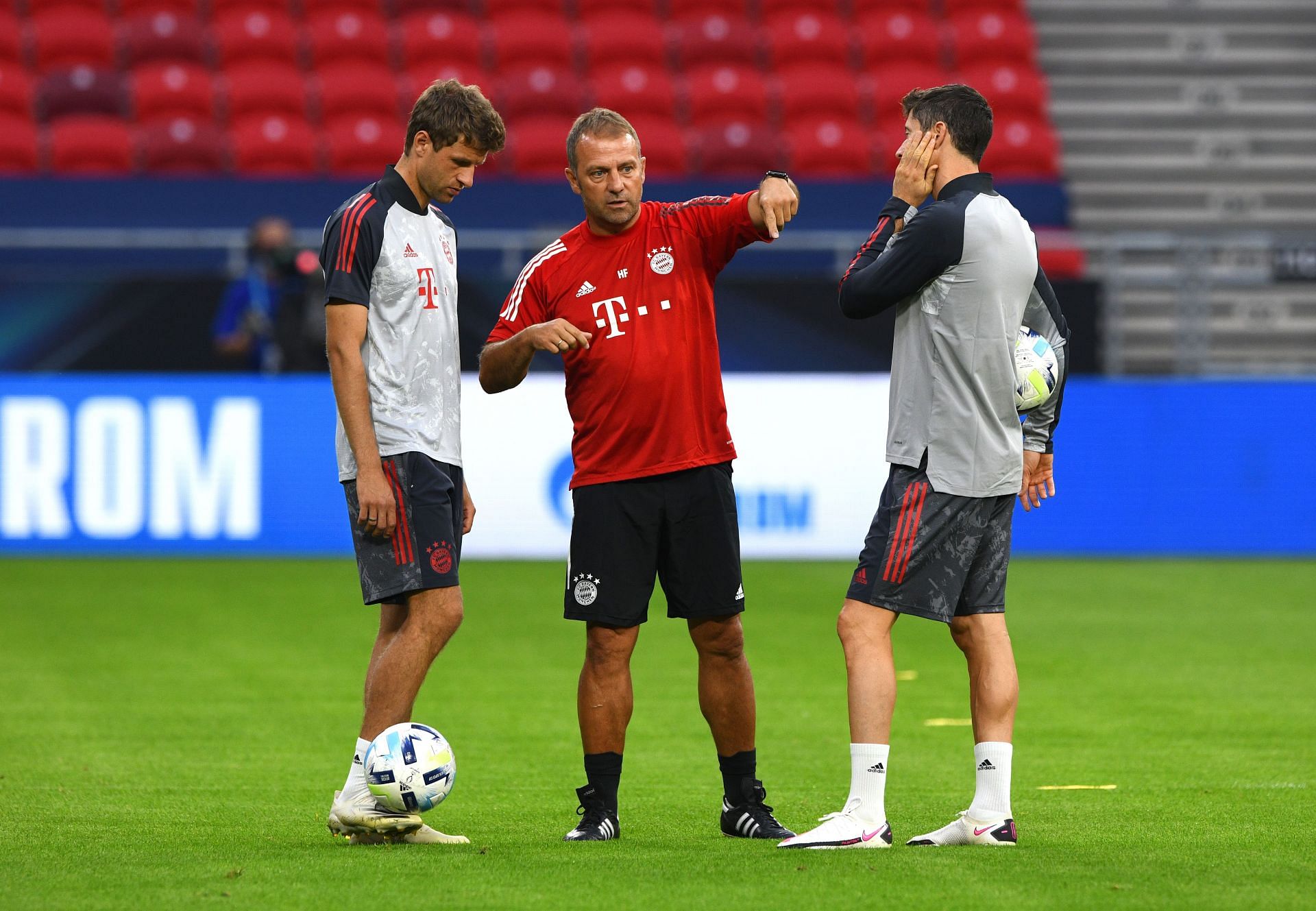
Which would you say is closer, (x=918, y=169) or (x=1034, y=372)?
(x=918, y=169)

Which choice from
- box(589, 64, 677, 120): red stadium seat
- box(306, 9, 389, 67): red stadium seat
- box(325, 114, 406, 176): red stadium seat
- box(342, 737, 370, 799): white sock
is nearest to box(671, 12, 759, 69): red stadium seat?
box(589, 64, 677, 120): red stadium seat

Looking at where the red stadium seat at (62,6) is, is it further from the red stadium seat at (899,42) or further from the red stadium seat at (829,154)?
the red stadium seat at (899,42)

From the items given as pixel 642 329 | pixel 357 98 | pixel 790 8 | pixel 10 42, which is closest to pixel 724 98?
pixel 790 8

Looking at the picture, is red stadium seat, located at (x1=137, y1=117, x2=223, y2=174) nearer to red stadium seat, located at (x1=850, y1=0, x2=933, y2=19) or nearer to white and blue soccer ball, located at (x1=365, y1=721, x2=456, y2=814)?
red stadium seat, located at (x1=850, y1=0, x2=933, y2=19)

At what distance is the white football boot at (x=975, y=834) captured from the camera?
5.41 metres

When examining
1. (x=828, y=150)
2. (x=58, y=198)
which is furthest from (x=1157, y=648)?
(x=58, y=198)

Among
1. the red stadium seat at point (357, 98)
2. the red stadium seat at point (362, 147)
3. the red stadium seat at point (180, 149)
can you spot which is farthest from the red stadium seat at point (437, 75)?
the red stadium seat at point (180, 149)

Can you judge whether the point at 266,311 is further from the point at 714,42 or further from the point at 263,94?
the point at 714,42

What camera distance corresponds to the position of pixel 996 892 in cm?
475

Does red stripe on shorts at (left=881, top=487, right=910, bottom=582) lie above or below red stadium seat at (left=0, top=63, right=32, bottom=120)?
below

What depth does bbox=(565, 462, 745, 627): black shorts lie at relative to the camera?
5.68 m

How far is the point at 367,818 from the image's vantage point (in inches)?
215

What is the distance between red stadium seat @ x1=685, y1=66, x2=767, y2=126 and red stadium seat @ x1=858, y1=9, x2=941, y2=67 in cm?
170

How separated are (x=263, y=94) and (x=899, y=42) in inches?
280
